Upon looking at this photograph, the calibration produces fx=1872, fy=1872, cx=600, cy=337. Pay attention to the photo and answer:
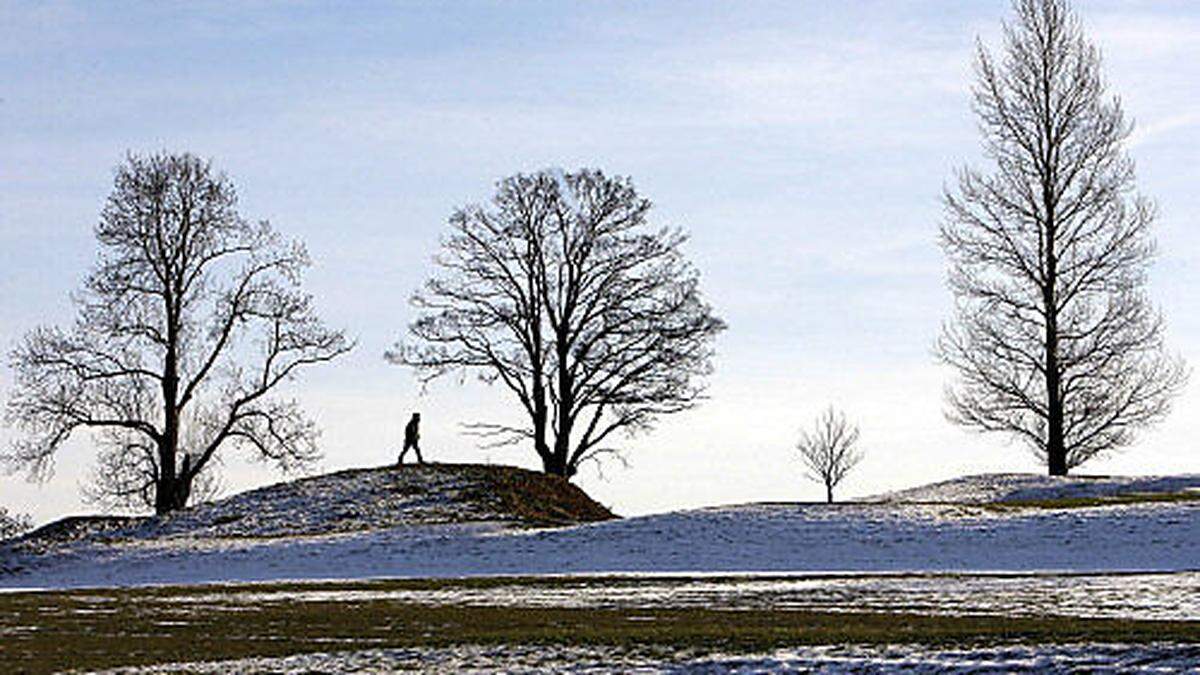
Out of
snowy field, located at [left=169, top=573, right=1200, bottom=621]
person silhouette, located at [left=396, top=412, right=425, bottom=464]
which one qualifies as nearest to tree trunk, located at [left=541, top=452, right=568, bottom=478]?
person silhouette, located at [left=396, top=412, right=425, bottom=464]

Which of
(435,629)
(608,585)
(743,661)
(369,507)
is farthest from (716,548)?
(743,661)

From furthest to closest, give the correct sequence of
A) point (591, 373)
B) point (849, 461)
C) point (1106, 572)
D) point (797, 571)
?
point (849, 461), point (591, 373), point (797, 571), point (1106, 572)

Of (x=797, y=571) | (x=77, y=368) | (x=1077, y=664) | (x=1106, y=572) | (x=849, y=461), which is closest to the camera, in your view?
(x=1077, y=664)

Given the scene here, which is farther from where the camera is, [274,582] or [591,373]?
[591,373]

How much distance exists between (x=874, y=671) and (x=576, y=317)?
42584 mm

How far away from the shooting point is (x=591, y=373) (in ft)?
190

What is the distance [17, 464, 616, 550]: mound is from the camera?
44.2 m

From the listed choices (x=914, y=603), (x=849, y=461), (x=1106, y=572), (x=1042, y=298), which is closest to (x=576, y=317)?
(x=1042, y=298)

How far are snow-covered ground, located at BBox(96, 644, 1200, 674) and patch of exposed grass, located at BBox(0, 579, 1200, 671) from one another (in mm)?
493

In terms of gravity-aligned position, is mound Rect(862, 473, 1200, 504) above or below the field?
above

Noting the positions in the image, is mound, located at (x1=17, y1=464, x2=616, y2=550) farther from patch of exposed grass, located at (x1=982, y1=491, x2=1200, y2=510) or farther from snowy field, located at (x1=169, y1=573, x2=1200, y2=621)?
snowy field, located at (x1=169, y1=573, x2=1200, y2=621)

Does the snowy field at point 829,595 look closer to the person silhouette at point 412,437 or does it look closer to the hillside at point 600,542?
the hillside at point 600,542

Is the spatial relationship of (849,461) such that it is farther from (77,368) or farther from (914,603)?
(914,603)

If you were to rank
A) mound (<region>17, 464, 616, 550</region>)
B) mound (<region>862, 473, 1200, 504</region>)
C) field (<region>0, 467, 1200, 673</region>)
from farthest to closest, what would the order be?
mound (<region>862, 473, 1200, 504</region>)
mound (<region>17, 464, 616, 550</region>)
field (<region>0, 467, 1200, 673</region>)
